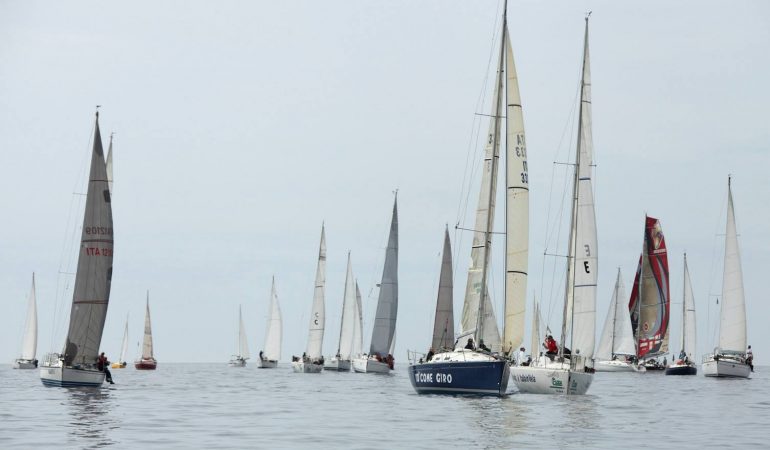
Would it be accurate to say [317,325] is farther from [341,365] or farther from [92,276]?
[92,276]

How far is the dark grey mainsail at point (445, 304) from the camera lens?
70.1m

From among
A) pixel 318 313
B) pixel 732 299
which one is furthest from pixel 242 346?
pixel 732 299

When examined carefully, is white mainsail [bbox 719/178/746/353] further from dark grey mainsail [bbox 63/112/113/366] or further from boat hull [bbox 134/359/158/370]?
boat hull [bbox 134/359/158/370]

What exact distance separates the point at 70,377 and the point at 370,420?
1791 centimetres

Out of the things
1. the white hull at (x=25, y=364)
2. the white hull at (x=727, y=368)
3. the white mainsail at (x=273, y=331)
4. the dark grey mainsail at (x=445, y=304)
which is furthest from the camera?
the white mainsail at (x=273, y=331)

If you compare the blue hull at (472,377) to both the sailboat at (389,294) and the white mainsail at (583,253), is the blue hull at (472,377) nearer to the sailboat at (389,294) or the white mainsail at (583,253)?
the white mainsail at (583,253)

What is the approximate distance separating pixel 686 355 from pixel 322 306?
97.5 ft

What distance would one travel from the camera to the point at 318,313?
9256cm

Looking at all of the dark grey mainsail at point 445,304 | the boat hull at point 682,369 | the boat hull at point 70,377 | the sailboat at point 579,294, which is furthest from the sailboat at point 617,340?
the boat hull at point 70,377

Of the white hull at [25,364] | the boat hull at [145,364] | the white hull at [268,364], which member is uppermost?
the white hull at [268,364]

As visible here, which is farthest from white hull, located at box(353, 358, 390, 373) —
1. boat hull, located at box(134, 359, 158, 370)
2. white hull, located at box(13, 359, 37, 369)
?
white hull, located at box(13, 359, 37, 369)

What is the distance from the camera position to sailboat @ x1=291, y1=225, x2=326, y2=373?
298 feet

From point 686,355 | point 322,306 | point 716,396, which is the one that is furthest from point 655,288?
point 716,396

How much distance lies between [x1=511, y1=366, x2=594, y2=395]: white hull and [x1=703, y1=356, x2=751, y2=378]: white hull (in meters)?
30.8
